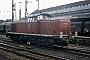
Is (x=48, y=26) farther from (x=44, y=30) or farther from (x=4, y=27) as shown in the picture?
(x=4, y=27)

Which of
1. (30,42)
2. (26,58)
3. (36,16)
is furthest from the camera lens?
(30,42)

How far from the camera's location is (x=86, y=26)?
2044 centimetres

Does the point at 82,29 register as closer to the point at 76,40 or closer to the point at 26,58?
the point at 76,40

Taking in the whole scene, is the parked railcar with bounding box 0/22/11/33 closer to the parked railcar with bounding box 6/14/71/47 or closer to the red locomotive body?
the parked railcar with bounding box 6/14/71/47

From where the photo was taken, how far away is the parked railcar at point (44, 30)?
14564mm

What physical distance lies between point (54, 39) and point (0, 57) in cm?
546

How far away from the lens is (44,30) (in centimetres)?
1585

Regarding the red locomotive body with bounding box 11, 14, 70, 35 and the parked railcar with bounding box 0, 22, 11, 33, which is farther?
the parked railcar with bounding box 0, 22, 11, 33

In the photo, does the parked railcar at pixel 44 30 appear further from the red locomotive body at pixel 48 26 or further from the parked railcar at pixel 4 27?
the parked railcar at pixel 4 27

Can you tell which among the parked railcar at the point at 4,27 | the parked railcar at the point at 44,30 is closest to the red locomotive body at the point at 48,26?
the parked railcar at the point at 44,30

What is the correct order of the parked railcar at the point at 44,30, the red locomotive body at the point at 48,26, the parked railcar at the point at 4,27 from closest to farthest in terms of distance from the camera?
1. the parked railcar at the point at 44,30
2. the red locomotive body at the point at 48,26
3. the parked railcar at the point at 4,27

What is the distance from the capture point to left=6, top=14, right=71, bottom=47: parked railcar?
14.6 m

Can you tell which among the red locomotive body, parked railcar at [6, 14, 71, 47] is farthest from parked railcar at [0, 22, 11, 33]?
the red locomotive body

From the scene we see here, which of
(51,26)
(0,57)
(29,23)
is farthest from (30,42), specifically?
(0,57)
